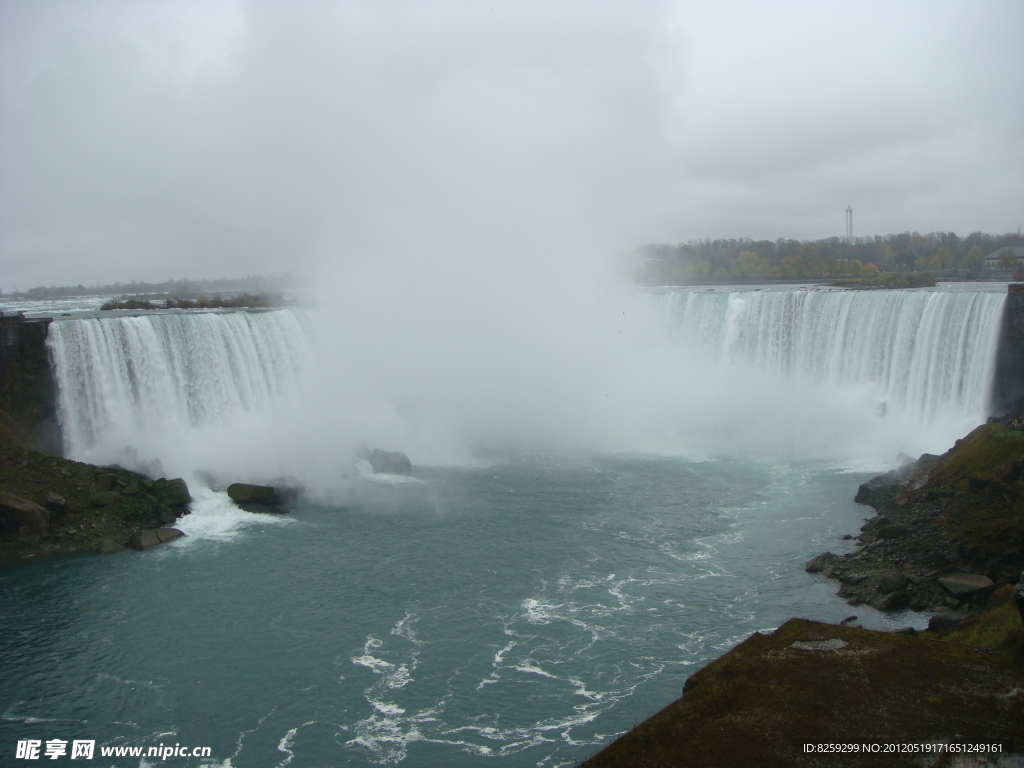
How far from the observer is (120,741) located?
35.0 ft

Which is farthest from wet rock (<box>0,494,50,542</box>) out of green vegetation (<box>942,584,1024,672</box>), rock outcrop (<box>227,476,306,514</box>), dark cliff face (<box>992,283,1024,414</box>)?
dark cliff face (<box>992,283,1024,414</box>)

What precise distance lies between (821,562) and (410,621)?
8566 mm

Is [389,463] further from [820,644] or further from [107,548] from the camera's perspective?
[820,644]

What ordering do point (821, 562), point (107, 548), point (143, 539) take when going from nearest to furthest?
1. point (821, 562)
2. point (107, 548)
3. point (143, 539)

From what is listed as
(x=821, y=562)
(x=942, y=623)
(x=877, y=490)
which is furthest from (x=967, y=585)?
(x=877, y=490)

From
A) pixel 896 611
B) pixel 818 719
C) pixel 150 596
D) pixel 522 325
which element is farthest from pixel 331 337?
pixel 818 719

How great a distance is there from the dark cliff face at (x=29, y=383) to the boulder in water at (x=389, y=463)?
9.27 m

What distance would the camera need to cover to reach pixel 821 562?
15.8 meters

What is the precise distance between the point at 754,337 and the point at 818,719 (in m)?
26.6

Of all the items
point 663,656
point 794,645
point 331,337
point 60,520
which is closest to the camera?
point 794,645

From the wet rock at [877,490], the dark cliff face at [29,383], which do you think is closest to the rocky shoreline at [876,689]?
the wet rock at [877,490]

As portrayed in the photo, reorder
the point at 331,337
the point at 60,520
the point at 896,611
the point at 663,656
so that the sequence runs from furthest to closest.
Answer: the point at 331,337 → the point at 60,520 → the point at 896,611 → the point at 663,656

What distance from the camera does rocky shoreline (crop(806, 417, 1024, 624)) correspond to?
45.6 feet

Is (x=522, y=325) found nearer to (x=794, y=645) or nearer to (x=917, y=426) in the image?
(x=917, y=426)
